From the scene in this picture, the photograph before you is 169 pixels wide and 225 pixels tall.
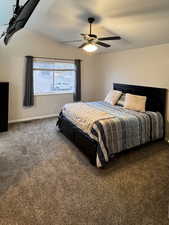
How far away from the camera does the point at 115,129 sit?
2.70 meters

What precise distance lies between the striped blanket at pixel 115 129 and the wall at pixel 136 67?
614mm

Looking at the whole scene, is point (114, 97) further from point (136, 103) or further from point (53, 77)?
point (53, 77)

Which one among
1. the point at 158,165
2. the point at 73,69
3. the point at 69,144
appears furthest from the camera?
the point at 73,69

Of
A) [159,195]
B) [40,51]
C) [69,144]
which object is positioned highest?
[40,51]

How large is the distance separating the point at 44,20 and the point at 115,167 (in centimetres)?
367

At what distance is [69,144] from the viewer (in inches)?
132

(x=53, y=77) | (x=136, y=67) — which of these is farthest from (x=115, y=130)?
(x=53, y=77)

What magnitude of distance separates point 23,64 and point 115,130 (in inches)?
137

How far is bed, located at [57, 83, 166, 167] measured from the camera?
2.59 meters

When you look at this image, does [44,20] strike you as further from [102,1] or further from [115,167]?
[115,167]

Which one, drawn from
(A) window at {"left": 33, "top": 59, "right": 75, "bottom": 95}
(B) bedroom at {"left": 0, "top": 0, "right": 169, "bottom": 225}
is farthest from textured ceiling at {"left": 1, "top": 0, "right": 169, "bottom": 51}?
(A) window at {"left": 33, "top": 59, "right": 75, "bottom": 95}

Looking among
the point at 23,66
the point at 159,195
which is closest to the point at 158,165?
the point at 159,195

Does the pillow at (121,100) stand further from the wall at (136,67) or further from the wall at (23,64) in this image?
the wall at (23,64)

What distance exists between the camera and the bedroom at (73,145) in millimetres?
1760
